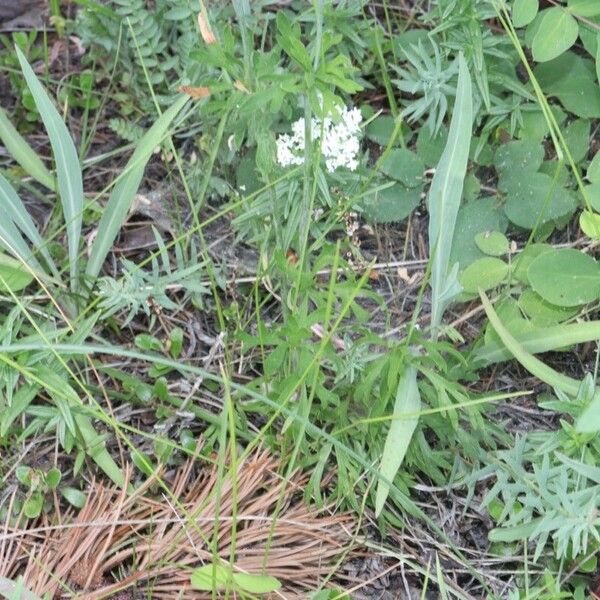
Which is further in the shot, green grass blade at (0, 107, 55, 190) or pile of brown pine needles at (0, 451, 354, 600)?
green grass blade at (0, 107, 55, 190)

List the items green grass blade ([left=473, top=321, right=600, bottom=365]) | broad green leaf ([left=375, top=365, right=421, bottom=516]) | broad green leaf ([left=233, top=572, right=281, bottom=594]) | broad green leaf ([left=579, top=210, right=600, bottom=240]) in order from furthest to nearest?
broad green leaf ([left=579, top=210, right=600, bottom=240])
green grass blade ([left=473, top=321, right=600, bottom=365])
broad green leaf ([left=375, top=365, right=421, bottom=516])
broad green leaf ([left=233, top=572, right=281, bottom=594])

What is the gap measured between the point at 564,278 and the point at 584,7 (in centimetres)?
60

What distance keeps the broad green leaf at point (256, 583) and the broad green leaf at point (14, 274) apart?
0.83 meters

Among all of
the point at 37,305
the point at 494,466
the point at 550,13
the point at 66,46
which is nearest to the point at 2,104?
the point at 66,46

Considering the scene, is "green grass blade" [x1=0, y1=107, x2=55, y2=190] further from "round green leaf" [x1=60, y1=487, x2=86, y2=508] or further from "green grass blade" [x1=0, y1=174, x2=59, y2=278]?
"round green leaf" [x1=60, y1=487, x2=86, y2=508]

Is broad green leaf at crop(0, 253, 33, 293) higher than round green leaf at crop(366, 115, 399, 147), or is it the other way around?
broad green leaf at crop(0, 253, 33, 293)

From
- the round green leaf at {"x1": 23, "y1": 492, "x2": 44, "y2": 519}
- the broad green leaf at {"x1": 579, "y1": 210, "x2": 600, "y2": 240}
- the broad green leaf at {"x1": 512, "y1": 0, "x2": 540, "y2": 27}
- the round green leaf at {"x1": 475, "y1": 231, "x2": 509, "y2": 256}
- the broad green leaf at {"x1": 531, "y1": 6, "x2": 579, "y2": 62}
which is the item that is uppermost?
the broad green leaf at {"x1": 512, "y1": 0, "x2": 540, "y2": 27}

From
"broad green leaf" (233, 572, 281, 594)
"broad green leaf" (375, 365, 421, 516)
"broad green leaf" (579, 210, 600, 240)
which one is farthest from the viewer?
"broad green leaf" (579, 210, 600, 240)

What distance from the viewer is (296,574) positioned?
1757 mm

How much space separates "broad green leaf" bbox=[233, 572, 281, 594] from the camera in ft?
5.26

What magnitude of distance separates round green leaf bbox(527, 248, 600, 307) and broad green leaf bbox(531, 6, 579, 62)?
436 millimetres

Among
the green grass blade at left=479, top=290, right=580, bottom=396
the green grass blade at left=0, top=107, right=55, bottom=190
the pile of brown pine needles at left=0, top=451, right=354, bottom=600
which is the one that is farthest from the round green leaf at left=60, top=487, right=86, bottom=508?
the green grass blade at left=479, top=290, right=580, bottom=396

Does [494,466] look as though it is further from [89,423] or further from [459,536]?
[89,423]

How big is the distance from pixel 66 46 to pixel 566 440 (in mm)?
1761
